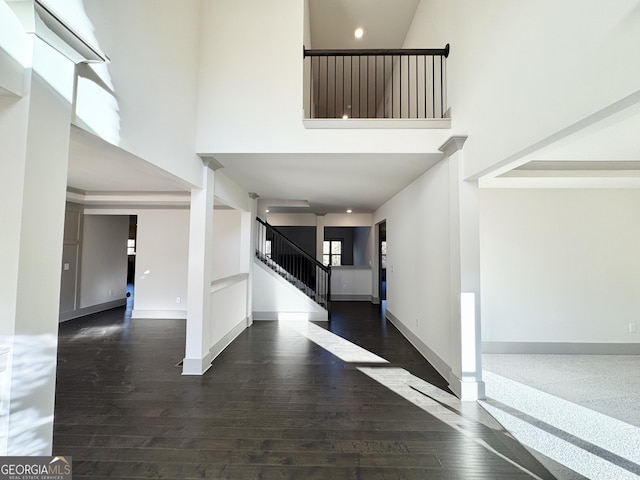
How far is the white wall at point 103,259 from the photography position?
6152 millimetres

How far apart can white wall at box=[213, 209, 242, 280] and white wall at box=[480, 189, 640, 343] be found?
481 cm

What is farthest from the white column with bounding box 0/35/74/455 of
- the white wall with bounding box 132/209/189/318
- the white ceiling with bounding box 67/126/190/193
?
the white wall with bounding box 132/209/189/318

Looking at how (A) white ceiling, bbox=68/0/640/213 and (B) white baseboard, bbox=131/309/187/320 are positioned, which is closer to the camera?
(A) white ceiling, bbox=68/0/640/213

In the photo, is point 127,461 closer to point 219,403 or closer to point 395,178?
point 219,403

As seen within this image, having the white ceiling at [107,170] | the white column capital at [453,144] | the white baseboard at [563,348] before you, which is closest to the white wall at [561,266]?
the white baseboard at [563,348]

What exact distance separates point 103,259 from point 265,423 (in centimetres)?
654

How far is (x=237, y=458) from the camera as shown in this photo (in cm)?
193

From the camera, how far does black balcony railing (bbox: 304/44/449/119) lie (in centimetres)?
326

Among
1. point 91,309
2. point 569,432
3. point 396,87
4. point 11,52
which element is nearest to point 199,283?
point 11,52

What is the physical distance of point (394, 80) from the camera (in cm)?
542

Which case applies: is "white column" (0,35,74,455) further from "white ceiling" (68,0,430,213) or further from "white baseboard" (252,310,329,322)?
"white baseboard" (252,310,329,322)

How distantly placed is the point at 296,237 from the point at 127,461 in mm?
10033

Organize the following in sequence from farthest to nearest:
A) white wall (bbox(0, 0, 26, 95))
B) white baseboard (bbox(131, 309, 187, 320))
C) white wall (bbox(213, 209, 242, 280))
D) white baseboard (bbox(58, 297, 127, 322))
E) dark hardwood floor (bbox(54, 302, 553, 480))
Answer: white wall (bbox(213, 209, 242, 280)) → white baseboard (bbox(131, 309, 187, 320)) → white baseboard (bbox(58, 297, 127, 322)) → dark hardwood floor (bbox(54, 302, 553, 480)) → white wall (bbox(0, 0, 26, 95))

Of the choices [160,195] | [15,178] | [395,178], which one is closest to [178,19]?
[15,178]
